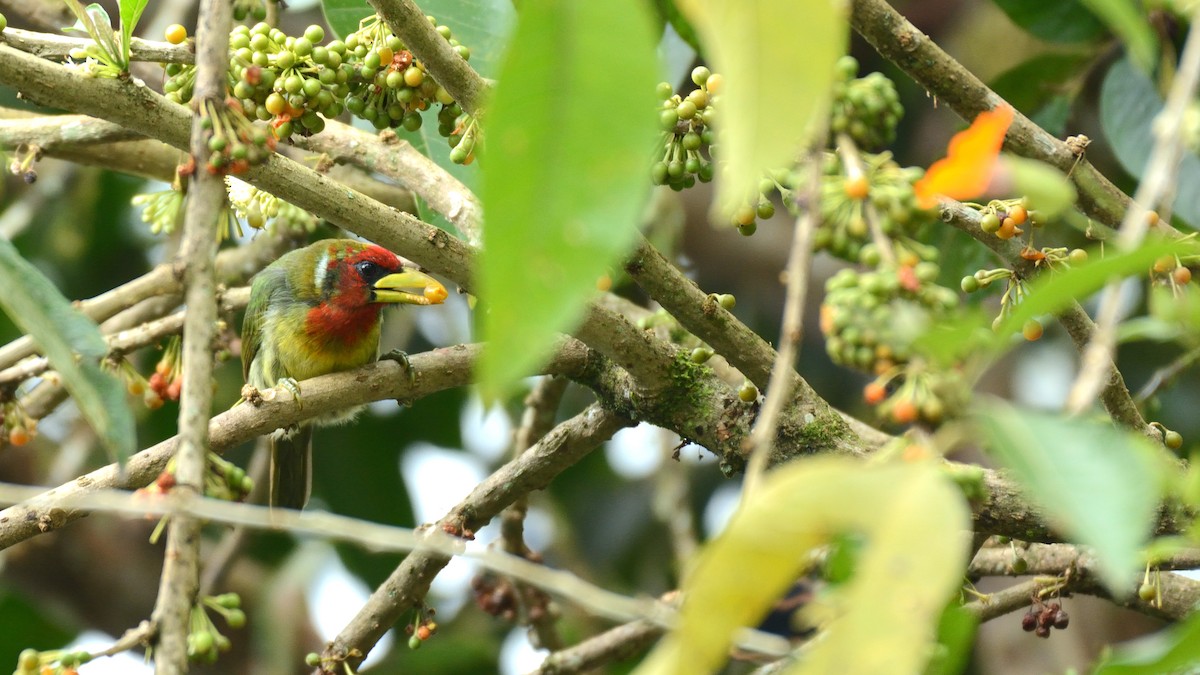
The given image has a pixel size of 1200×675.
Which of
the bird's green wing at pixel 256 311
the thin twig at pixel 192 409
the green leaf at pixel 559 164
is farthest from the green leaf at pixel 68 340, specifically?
the bird's green wing at pixel 256 311

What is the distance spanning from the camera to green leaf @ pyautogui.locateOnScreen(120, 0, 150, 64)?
1.90 metres

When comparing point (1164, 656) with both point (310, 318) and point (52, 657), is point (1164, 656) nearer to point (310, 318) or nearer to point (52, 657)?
point (52, 657)

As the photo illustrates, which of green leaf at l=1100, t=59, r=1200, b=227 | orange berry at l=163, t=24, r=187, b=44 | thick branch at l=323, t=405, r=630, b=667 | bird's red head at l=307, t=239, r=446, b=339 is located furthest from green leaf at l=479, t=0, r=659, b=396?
bird's red head at l=307, t=239, r=446, b=339

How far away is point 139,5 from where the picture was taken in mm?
1978

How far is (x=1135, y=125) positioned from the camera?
11.1ft

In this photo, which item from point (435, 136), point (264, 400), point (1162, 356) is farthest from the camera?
point (1162, 356)

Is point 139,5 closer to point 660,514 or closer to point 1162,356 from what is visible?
point 660,514

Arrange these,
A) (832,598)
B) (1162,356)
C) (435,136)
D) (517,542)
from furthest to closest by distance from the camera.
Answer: (1162,356), (517,542), (435,136), (832,598)

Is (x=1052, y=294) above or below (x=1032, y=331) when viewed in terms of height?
above

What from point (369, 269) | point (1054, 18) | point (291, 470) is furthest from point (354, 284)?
point (1054, 18)

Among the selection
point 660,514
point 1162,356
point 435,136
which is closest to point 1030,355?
point 1162,356

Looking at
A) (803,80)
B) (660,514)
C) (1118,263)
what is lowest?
(660,514)

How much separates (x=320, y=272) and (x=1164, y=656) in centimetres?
342

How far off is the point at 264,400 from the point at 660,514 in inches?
115
